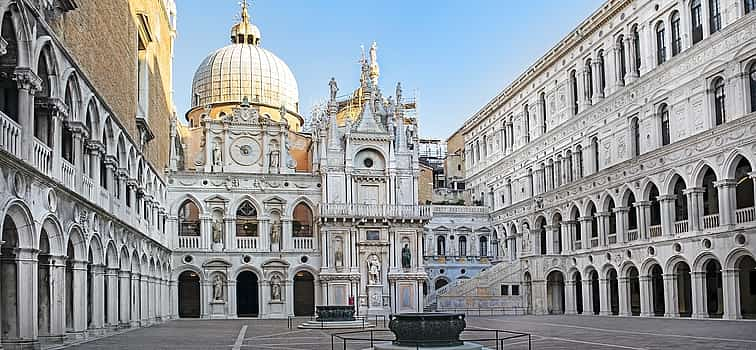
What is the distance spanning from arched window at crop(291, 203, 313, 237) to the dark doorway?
3.87 metres

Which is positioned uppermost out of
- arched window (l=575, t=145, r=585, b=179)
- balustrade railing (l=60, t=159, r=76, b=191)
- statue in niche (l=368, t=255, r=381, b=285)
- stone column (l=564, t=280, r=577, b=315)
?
arched window (l=575, t=145, r=585, b=179)

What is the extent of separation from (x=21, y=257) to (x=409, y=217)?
120 ft

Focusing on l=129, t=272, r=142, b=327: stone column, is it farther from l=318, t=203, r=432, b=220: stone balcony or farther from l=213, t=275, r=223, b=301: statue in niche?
l=318, t=203, r=432, b=220: stone balcony

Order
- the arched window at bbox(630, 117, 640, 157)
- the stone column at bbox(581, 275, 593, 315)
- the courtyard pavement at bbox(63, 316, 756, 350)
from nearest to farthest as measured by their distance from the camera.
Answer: the courtyard pavement at bbox(63, 316, 756, 350), the arched window at bbox(630, 117, 640, 157), the stone column at bbox(581, 275, 593, 315)

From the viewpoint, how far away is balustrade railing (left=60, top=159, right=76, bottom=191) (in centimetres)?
2371

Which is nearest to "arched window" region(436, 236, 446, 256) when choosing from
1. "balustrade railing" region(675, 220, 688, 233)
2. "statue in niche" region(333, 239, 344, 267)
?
"statue in niche" region(333, 239, 344, 267)

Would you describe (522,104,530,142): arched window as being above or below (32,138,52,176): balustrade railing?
above

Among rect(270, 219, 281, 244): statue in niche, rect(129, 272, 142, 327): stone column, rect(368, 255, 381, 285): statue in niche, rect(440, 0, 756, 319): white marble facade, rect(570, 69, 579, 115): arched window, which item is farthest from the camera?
rect(368, 255, 381, 285): statue in niche

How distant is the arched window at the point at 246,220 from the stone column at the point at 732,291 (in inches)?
1087

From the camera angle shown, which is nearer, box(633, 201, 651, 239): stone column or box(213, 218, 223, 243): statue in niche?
box(633, 201, 651, 239): stone column

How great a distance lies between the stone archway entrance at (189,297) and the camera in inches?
2163

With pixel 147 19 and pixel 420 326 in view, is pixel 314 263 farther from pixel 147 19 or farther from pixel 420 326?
pixel 420 326

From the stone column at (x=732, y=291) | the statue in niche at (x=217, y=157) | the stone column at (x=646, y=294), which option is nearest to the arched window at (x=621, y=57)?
the stone column at (x=646, y=294)

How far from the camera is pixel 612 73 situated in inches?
1900
